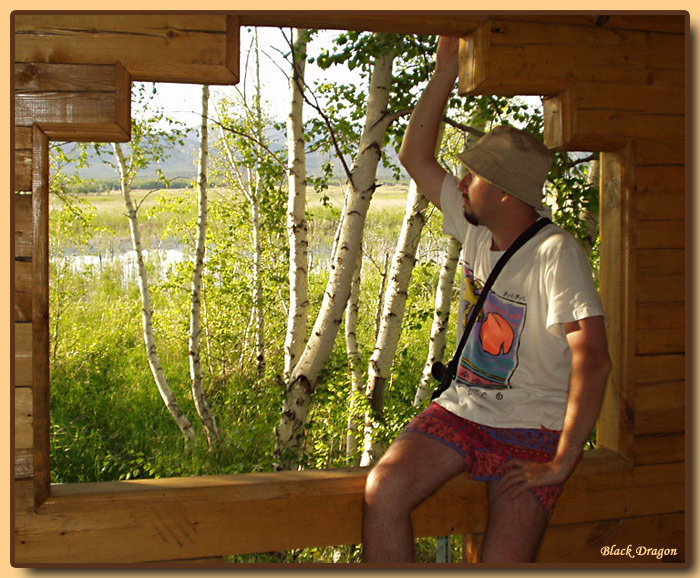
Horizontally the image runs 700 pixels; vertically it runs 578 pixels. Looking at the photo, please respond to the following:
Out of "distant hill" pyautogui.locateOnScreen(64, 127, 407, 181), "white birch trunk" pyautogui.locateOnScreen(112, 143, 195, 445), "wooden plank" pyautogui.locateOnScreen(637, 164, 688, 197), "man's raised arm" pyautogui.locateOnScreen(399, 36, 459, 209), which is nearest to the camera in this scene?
"man's raised arm" pyautogui.locateOnScreen(399, 36, 459, 209)

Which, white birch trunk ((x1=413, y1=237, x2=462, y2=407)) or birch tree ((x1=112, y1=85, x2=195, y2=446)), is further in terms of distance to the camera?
birch tree ((x1=112, y1=85, x2=195, y2=446))

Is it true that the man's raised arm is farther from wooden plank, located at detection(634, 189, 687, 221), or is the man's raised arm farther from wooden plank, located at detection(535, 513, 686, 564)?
wooden plank, located at detection(535, 513, 686, 564)

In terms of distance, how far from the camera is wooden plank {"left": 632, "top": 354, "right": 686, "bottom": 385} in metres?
2.20

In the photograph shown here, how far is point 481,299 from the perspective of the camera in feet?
6.23

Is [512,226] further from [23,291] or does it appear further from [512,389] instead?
[23,291]

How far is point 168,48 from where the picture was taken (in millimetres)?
1821

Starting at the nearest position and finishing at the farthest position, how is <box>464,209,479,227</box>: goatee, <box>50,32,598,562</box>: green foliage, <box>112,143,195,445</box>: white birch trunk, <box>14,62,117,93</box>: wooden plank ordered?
<box>14,62,117,93</box>: wooden plank
<box>464,209,479,227</box>: goatee
<box>50,32,598,562</box>: green foliage
<box>112,143,195,445</box>: white birch trunk

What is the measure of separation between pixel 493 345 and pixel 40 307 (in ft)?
4.22

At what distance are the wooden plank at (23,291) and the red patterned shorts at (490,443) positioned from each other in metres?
1.14

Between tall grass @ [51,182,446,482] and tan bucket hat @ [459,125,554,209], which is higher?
tan bucket hat @ [459,125,554,209]

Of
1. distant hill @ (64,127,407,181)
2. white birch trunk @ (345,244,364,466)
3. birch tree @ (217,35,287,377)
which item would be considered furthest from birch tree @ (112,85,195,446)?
distant hill @ (64,127,407,181)

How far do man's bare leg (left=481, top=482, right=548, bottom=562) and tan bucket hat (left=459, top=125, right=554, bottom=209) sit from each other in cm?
82

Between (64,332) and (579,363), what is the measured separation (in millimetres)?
8638

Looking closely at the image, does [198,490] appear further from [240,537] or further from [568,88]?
[568,88]
